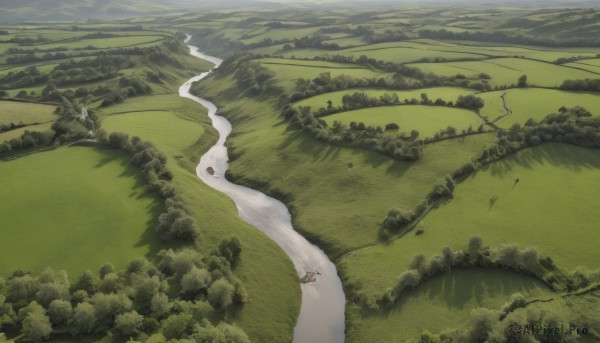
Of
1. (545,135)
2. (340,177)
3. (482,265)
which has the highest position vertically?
(545,135)

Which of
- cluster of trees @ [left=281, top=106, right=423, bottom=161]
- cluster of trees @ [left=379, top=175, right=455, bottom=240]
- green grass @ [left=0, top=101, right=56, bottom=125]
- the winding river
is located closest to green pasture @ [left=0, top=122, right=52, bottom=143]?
green grass @ [left=0, top=101, right=56, bottom=125]

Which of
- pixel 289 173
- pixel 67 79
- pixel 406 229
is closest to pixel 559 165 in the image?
pixel 406 229

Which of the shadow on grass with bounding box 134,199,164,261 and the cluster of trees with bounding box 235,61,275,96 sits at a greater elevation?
the cluster of trees with bounding box 235,61,275,96

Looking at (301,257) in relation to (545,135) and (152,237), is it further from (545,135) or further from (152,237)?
(545,135)

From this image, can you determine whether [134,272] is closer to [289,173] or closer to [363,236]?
[363,236]

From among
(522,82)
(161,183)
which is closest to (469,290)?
(161,183)

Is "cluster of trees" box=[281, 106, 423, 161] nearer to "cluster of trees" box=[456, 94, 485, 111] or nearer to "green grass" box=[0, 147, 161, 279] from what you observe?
"cluster of trees" box=[456, 94, 485, 111]

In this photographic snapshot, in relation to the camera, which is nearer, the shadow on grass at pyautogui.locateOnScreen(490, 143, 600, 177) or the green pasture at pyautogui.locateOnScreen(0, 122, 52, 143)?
the shadow on grass at pyautogui.locateOnScreen(490, 143, 600, 177)
